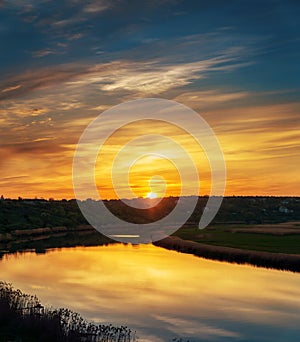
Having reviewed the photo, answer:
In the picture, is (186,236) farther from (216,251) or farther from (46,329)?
(46,329)

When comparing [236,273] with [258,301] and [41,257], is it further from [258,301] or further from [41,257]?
[41,257]

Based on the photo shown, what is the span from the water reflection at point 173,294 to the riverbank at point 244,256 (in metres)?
1.87

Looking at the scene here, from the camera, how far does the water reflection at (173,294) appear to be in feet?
101

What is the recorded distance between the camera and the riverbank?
167 ft

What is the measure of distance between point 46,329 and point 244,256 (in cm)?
3448

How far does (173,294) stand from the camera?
132ft

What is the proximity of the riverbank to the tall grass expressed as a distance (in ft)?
84.2

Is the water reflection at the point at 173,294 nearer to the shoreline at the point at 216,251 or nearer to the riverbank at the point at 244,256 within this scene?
the riverbank at the point at 244,256

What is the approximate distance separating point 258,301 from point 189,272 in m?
13.9

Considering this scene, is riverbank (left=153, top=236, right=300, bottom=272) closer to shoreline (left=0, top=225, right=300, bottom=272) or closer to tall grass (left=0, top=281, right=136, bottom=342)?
shoreline (left=0, top=225, right=300, bottom=272)

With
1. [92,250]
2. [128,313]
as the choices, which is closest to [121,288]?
[128,313]

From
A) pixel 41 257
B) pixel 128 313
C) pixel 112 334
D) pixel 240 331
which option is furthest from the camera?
pixel 41 257

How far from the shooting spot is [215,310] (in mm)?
34844

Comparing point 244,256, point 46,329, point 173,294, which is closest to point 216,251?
point 244,256
